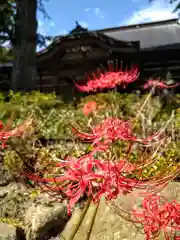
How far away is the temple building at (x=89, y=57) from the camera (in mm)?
14422

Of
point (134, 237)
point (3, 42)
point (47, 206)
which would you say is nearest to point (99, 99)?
point (47, 206)

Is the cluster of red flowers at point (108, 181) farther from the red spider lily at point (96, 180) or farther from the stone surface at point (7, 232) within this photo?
the stone surface at point (7, 232)

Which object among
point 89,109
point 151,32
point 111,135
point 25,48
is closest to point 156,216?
point 111,135

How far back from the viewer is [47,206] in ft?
12.2

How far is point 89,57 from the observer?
15.9 m

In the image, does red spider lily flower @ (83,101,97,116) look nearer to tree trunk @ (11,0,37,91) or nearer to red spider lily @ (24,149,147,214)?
red spider lily @ (24,149,147,214)

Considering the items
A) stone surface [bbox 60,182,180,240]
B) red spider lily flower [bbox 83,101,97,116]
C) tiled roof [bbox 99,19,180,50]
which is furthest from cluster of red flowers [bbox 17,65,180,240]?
tiled roof [bbox 99,19,180,50]

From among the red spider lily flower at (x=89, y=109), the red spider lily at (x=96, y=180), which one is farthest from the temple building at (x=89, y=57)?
the red spider lily at (x=96, y=180)

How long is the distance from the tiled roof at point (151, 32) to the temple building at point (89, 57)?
732mm

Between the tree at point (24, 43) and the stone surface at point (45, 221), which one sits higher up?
the tree at point (24, 43)

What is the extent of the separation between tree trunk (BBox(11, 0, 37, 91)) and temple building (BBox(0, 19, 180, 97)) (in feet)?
7.51

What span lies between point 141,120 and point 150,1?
849 centimetres

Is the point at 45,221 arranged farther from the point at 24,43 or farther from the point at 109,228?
the point at 24,43

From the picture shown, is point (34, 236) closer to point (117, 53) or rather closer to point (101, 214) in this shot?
point (101, 214)
